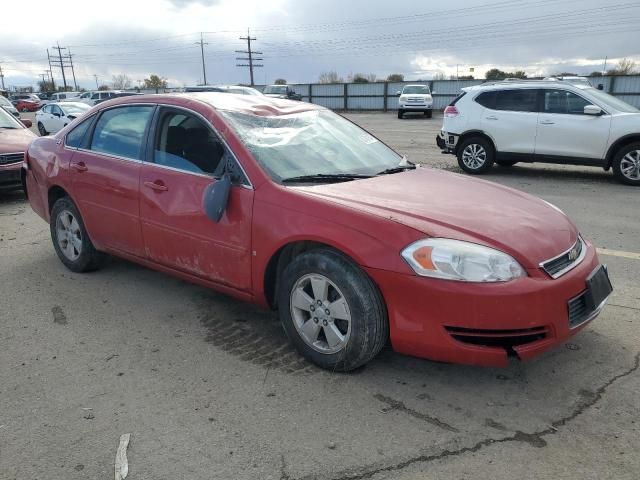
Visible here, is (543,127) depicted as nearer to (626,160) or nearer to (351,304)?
(626,160)

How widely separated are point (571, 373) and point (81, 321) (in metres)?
3.37

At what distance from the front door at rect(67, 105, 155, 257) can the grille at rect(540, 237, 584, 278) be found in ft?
9.57

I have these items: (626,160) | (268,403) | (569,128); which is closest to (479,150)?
(569,128)

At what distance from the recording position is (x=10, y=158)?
27.7 feet

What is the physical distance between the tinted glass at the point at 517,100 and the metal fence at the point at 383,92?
833 inches

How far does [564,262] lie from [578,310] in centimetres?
28

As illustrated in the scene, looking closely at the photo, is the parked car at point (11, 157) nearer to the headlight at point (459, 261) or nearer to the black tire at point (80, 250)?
the black tire at point (80, 250)

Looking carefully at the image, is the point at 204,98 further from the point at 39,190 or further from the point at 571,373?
the point at 571,373

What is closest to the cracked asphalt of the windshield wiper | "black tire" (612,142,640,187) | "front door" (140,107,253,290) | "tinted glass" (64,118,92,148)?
"front door" (140,107,253,290)

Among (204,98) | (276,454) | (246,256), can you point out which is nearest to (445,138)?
(204,98)

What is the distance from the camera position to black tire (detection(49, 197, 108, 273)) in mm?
4906

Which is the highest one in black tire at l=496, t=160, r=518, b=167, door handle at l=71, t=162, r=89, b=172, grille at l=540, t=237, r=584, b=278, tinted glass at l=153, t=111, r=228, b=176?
tinted glass at l=153, t=111, r=228, b=176

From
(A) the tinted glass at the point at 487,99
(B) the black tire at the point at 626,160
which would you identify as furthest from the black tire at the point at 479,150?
(B) the black tire at the point at 626,160

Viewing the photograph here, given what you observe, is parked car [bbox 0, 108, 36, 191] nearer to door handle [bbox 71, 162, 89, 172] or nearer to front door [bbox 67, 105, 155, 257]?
door handle [bbox 71, 162, 89, 172]
